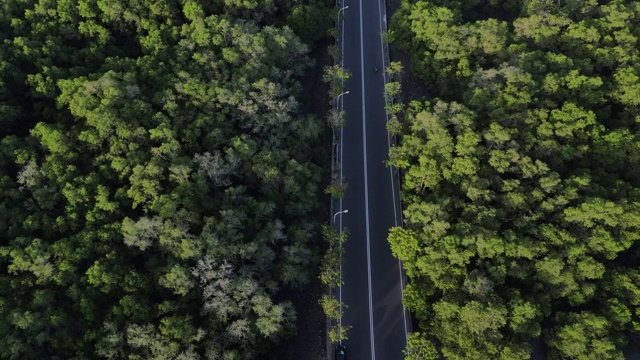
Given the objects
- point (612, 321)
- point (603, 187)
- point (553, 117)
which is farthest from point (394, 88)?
point (612, 321)

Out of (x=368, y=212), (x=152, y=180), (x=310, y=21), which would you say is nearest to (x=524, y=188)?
(x=368, y=212)

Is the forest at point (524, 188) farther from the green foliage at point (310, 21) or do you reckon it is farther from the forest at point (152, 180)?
the green foliage at point (310, 21)

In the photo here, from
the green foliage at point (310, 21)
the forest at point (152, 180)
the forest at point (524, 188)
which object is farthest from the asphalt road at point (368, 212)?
the forest at point (152, 180)

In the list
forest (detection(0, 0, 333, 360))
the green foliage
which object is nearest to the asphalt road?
the green foliage

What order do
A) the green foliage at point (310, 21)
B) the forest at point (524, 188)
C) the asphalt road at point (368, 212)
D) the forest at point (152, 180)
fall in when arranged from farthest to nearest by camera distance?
the green foliage at point (310, 21) → the asphalt road at point (368, 212) → the forest at point (524, 188) → the forest at point (152, 180)

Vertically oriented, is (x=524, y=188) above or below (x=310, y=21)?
below

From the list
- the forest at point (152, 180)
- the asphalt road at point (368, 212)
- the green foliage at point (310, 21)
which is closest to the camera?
the forest at point (152, 180)

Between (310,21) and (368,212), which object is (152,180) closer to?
(368,212)
